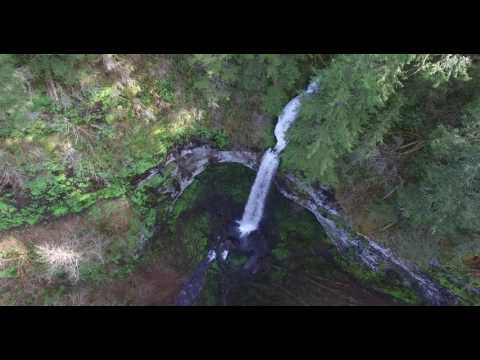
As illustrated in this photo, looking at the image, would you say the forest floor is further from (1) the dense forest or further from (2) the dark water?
(2) the dark water

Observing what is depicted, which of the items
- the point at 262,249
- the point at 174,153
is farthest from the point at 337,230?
the point at 174,153

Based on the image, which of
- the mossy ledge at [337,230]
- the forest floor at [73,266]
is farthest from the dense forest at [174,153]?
the mossy ledge at [337,230]

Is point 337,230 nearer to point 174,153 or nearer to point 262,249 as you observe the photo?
point 262,249

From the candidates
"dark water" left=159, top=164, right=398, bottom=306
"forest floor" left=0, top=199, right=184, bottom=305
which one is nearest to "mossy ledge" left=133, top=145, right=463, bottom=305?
"dark water" left=159, top=164, right=398, bottom=306

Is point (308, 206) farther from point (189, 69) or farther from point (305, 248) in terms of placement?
point (189, 69)
